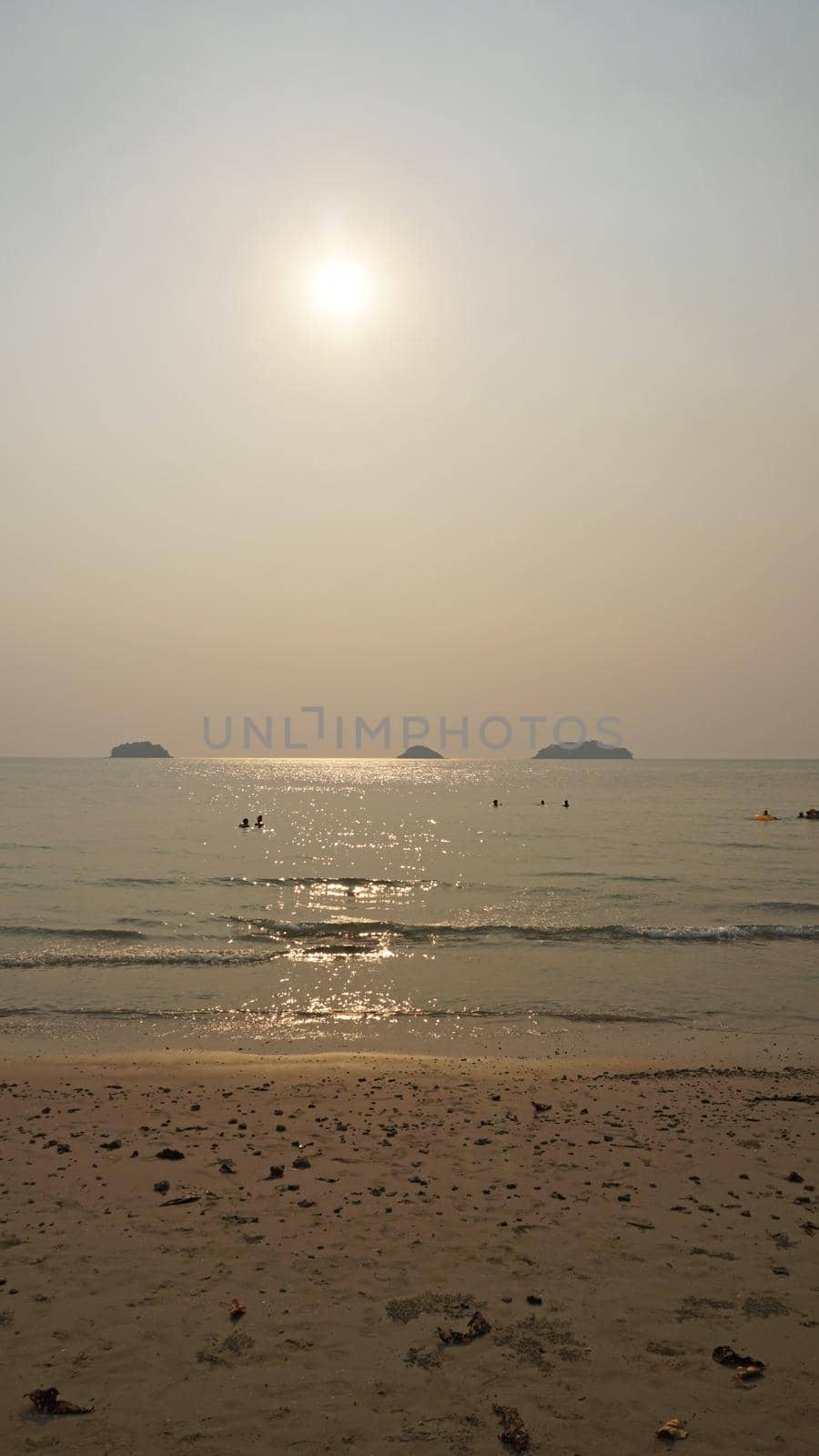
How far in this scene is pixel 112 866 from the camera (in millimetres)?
49188

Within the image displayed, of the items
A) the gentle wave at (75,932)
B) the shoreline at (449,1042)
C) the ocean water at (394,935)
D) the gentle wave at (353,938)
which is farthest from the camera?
the gentle wave at (75,932)

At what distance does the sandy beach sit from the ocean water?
5787 mm

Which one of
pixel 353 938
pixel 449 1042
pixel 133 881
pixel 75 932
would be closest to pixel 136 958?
pixel 75 932

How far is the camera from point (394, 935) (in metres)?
31.1

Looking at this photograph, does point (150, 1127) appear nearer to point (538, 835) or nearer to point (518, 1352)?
point (518, 1352)

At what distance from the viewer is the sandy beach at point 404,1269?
22.3 ft

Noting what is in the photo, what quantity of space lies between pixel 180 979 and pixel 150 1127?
11863 mm

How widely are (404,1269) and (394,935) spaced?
22321mm

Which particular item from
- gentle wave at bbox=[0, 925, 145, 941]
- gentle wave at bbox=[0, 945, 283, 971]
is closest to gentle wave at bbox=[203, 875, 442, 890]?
gentle wave at bbox=[0, 925, 145, 941]

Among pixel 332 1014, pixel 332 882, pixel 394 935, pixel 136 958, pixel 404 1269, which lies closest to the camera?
pixel 404 1269

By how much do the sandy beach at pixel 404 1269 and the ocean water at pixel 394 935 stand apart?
579 centimetres

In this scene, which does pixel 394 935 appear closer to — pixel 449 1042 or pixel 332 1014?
pixel 332 1014

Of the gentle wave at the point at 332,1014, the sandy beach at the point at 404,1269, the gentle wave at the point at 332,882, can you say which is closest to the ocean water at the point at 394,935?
the gentle wave at the point at 332,1014

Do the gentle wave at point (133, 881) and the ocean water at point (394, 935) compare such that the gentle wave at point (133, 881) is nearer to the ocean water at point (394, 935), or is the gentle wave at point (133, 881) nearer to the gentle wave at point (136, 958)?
the ocean water at point (394, 935)
